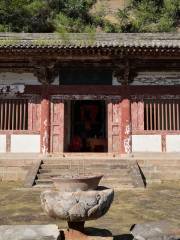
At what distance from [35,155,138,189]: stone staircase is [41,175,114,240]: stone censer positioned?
5.06 meters

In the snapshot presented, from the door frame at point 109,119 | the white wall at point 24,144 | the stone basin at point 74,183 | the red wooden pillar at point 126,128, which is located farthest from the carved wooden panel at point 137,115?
the stone basin at point 74,183

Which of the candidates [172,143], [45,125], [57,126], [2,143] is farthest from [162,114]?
[2,143]

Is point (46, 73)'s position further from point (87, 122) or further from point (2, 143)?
point (87, 122)

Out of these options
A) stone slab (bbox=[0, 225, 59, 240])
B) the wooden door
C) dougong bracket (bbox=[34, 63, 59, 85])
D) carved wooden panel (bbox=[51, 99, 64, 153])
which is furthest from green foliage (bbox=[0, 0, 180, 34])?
stone slab (bbox=[0, 225, 59, 240])

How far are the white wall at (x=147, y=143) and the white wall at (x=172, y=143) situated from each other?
30 centimetres

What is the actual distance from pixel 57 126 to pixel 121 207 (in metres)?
5.91

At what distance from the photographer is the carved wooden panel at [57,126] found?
1278cm

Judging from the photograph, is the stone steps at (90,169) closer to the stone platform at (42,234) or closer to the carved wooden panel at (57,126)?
the carved wooden panel at (57,126)

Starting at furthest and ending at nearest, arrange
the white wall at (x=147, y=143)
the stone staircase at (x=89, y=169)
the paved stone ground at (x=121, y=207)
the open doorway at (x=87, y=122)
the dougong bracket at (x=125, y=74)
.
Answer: the open doorway at (x=87, y=122) → the dougong bracket at (x=125, y=74) → the white wall at (x=147, y=143) → the stone staircase at (x=89, y=169) → the paved stone ground at (x=121, y=207)

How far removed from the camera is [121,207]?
24.6 feet

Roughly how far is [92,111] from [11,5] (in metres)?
12.9

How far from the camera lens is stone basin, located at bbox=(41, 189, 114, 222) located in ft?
15.4

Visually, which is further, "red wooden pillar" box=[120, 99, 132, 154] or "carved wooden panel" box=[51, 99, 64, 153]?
"carved wooden panel" box=[51, 99, 64, 153]

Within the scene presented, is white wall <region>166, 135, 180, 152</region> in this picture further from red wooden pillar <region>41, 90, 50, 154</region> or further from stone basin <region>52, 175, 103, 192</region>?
stone basin <region>52, 175, 103, 192</region>
